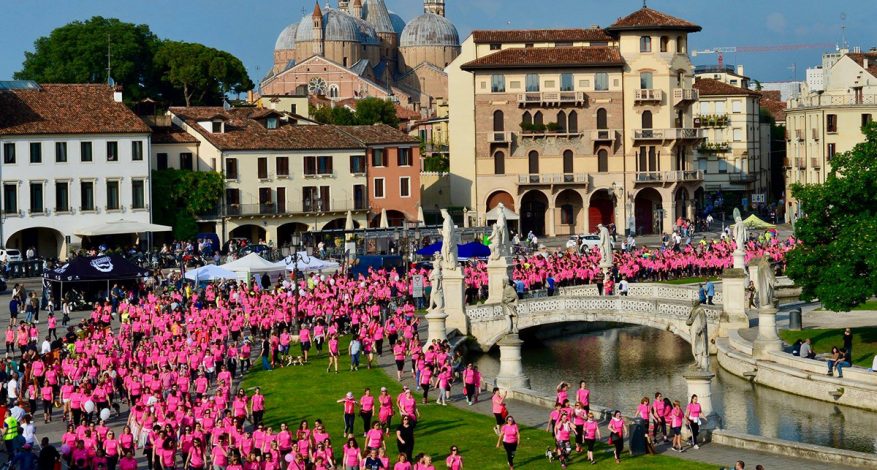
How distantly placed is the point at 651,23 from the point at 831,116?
13394mm

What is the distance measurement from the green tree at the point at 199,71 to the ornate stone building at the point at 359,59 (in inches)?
1945

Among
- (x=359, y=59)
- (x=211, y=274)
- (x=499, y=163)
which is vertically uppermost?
(x=359, y=59)

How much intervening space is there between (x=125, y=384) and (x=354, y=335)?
1041 centimetres

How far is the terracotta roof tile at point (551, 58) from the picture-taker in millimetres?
91312

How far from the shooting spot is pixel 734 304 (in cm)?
4844

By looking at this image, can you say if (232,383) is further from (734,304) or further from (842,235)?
(842,235)

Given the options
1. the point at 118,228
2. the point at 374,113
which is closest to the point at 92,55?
the point at 374,113

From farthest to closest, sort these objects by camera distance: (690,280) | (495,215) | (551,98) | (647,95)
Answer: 1. (551,98)
2. (647,95)
3. (495,215)
4. (690,280)

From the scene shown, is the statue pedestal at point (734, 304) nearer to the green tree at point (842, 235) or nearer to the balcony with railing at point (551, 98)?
the green tree at point (842, 235)

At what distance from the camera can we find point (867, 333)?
151 feet

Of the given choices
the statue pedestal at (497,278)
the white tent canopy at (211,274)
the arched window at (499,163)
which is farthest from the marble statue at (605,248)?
the arched window at (499,163)

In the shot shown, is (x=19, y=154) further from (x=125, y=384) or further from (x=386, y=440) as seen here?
(x=386, y=440)

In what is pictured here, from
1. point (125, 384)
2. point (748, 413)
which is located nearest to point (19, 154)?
point (125, 384)

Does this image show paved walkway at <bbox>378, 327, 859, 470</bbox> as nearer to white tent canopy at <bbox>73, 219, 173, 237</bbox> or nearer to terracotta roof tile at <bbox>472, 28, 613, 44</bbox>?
white tent canopy at <bbox>73, 219, 173, 237</bbox>
